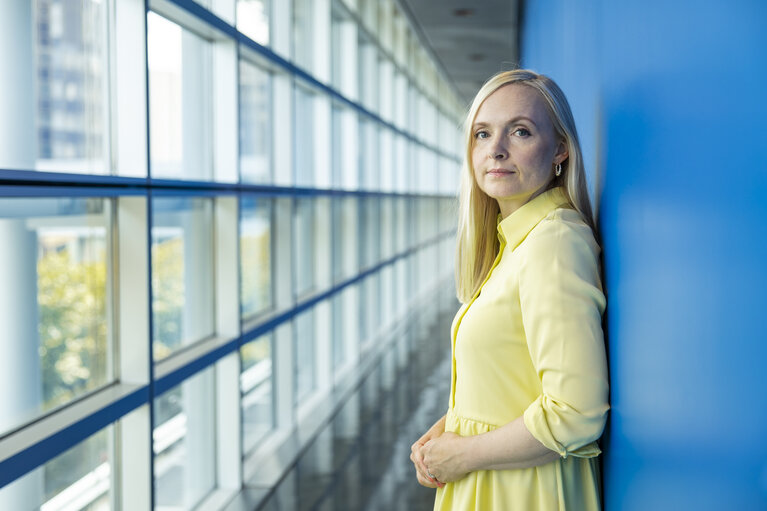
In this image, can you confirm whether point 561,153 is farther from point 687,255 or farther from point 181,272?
point 181,272

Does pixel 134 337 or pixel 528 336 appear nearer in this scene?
pixel 528 336

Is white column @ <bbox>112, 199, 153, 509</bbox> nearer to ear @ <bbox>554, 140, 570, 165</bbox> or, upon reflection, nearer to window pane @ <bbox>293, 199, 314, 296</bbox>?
ear @ <bbox>554, 140, 570, 165</bbox>

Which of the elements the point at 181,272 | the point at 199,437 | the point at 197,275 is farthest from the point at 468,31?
the point at 199,437

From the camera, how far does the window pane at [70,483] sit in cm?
252

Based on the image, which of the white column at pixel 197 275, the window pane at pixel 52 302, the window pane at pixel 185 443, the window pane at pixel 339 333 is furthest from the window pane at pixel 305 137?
the window pane at pixel 52 302

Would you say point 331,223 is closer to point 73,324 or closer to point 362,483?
point 362,483

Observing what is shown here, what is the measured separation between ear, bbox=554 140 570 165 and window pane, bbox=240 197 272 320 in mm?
3372

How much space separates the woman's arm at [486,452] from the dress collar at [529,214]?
0.36m

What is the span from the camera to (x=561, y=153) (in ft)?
4.93

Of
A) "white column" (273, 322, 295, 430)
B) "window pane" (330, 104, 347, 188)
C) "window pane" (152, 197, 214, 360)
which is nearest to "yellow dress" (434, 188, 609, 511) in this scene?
"window pane" (152, 197, 214, 360)

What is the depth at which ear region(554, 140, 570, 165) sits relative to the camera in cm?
150

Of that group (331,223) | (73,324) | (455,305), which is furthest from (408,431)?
(455,305)

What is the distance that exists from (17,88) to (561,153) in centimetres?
182

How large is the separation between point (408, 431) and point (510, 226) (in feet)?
13.4
